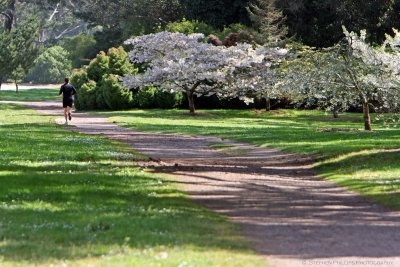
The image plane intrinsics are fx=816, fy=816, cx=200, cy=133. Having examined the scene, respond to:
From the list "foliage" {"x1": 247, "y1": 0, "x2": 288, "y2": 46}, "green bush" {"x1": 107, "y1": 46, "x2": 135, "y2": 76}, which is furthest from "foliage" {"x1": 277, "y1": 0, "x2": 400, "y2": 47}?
"green bush" {"x1": 107, "y1": 46, "x2": 135, "y2": 76}

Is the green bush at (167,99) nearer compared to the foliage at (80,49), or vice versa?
the green bush at (167,99)

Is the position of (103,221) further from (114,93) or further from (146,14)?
(146,14)

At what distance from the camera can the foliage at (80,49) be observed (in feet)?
302

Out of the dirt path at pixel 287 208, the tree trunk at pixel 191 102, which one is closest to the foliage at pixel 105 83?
the tree trunk at pixel 191 102

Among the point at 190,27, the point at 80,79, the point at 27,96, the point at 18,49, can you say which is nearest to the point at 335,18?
the point at 190,27

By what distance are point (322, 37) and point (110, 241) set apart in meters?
57.0

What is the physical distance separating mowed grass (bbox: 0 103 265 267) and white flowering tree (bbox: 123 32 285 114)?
31032 millimetres

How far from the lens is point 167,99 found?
185ft

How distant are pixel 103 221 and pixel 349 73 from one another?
23.9 metres

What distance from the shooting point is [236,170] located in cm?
1973

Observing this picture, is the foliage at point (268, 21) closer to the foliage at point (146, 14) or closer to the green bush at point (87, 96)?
the green bush at point (87, 96)

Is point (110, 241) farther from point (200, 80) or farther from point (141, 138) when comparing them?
point (200, 80)

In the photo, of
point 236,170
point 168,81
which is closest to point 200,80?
point 168,81

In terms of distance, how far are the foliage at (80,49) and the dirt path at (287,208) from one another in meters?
68.2
